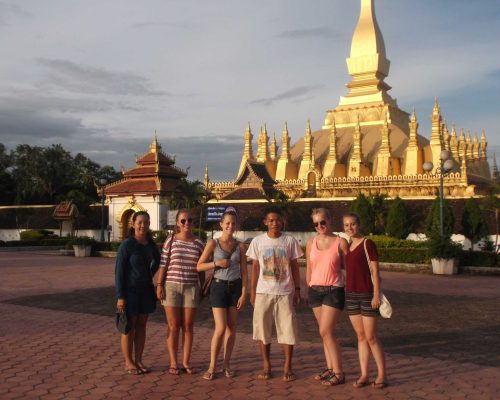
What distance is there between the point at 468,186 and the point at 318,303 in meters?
34.2

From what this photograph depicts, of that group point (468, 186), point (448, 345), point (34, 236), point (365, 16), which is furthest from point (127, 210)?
point (365, 16)

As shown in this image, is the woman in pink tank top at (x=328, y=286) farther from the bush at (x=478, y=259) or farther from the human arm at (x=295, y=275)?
the bush at (x=478, y=259)

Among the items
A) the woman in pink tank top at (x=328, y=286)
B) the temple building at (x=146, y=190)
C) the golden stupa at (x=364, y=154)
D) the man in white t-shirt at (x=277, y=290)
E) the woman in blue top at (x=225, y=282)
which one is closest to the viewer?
the woman in pink tank top at (x=328, y=286)

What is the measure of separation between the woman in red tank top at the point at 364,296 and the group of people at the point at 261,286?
1 cm

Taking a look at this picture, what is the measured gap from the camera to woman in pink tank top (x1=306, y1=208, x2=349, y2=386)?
6.30m

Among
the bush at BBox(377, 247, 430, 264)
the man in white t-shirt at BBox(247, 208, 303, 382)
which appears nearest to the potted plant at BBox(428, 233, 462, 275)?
the bush at BBox(377, 247, 430, 264)

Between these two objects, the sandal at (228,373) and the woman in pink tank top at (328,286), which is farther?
the sandal at (228,373)

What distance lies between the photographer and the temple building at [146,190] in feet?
108

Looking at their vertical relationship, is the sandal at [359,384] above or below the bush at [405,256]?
below

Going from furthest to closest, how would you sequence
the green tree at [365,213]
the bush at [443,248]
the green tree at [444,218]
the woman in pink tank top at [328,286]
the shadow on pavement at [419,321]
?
1. the green tree at [365,213]
2. the green tree at [444,218]
3. the bush at [443,248]
4. the shadow on pavement at [419,321]
5. the woman in pink tank top at [328,286]

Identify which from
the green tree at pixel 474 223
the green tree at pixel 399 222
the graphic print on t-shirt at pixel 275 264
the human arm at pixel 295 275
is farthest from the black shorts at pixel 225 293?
the green tree at pixel 399 222

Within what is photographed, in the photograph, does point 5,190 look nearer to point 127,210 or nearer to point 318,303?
point 127,210

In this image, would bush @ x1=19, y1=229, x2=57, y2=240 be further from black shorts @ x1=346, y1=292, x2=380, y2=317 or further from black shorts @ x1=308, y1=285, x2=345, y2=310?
black shorts @ x1=346, y1=292, x2=380, y2=317

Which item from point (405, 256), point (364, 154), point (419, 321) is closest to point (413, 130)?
point (364, 154)
